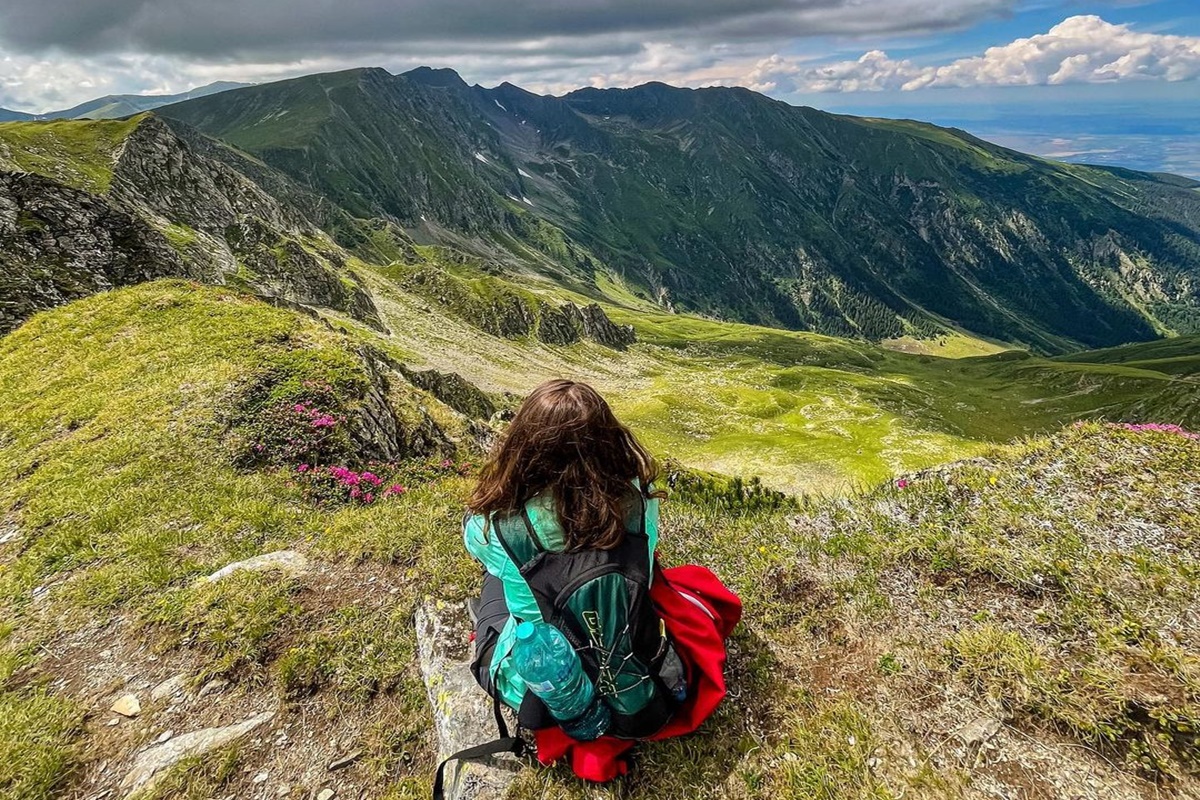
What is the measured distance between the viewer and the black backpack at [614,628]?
545cm

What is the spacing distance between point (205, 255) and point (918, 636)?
92054 millimetres

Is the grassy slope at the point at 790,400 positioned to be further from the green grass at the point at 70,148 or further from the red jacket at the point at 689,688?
the red jacket at the point at 689,688

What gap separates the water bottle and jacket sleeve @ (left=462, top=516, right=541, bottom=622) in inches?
11.7

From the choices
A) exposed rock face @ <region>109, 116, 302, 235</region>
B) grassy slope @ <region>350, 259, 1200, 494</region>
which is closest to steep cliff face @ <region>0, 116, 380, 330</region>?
exposed rock face @ <region>109, 116, 302, 235</region>

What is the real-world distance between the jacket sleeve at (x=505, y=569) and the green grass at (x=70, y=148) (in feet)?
252

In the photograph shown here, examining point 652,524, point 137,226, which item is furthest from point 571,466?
point 137,226

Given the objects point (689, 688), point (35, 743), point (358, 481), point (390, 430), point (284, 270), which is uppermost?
point (689, 688)

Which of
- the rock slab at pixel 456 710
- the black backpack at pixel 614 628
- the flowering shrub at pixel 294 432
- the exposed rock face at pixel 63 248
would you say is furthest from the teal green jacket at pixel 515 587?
the exposed rock face at pixel 63 248

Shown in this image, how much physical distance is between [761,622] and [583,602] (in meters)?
3.45

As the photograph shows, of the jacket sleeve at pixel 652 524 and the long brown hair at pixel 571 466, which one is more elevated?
the long brown hair at pixel 571 466

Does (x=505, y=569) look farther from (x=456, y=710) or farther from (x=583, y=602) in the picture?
(x=456, y=710)

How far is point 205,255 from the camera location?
74.7m

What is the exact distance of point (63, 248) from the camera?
1296 inches

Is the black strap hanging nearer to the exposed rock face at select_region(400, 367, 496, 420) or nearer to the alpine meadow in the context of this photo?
the alpine meadow
